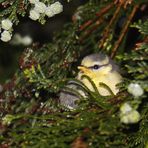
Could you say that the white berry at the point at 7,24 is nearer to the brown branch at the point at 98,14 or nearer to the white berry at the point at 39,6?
the white berry at the point at 39,6

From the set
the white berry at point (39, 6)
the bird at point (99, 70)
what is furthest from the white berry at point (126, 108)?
the bird at point (99, 70)

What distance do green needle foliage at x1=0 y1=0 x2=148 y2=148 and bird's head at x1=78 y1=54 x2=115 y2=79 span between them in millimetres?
80

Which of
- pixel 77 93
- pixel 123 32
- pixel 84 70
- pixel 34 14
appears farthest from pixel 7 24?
pixel 123 32

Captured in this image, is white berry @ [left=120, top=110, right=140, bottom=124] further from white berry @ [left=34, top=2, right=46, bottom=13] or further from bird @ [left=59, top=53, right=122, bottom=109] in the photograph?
bird @ [left=59, top=53, right=122, bottom=109]

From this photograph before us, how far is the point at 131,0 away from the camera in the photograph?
3053 mm

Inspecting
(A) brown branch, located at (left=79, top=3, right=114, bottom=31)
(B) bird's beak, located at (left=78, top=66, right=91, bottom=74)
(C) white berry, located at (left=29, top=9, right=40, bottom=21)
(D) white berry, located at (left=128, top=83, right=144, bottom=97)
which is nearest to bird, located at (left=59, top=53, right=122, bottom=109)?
(B) bird's beak, located at (left=78, top=66, right=91, bottom=74)

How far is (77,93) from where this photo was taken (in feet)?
8.32

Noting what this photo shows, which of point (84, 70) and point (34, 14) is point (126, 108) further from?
point (84, 70)

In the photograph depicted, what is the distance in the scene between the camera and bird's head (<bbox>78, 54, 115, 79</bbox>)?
3.27 meters

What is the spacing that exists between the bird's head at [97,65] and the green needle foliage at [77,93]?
0.08 metres

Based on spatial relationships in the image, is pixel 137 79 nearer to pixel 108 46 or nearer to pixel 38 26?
pixel 108 46

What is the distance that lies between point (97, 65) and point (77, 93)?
2.80ft

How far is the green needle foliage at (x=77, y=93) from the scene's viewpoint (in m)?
2.24

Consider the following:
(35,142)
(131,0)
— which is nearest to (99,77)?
(131,0)
